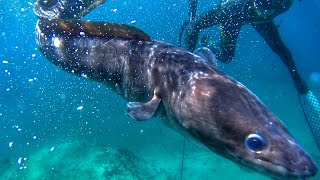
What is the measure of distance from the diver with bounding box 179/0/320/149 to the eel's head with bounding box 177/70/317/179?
5.28 m

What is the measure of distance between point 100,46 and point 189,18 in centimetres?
589

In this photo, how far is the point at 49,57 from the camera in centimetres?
495

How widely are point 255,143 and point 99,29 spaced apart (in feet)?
8.29

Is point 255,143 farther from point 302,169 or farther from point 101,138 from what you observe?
point 101,138

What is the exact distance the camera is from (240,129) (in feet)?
8.66

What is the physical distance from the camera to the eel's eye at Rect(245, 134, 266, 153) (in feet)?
8.33

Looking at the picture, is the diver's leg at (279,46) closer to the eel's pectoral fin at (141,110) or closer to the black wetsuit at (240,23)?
the black wetsuit at (240,23)

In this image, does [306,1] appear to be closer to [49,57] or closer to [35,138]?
[35,138]

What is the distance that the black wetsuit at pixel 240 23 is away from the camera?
303 inches

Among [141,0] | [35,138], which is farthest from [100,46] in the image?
[141,0]

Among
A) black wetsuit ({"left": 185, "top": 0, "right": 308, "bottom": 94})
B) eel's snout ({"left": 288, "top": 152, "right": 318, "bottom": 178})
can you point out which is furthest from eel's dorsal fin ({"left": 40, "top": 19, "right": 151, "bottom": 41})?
black wetsuit ({"left": 185, "top": 0, "right": 308, "bottom": 94})

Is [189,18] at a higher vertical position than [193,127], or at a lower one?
lower

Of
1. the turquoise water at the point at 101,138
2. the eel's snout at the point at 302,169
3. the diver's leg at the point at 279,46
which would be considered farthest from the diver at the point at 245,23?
the eel's snout at the point at 302,169

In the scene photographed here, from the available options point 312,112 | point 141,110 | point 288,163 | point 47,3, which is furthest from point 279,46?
point 288,163
